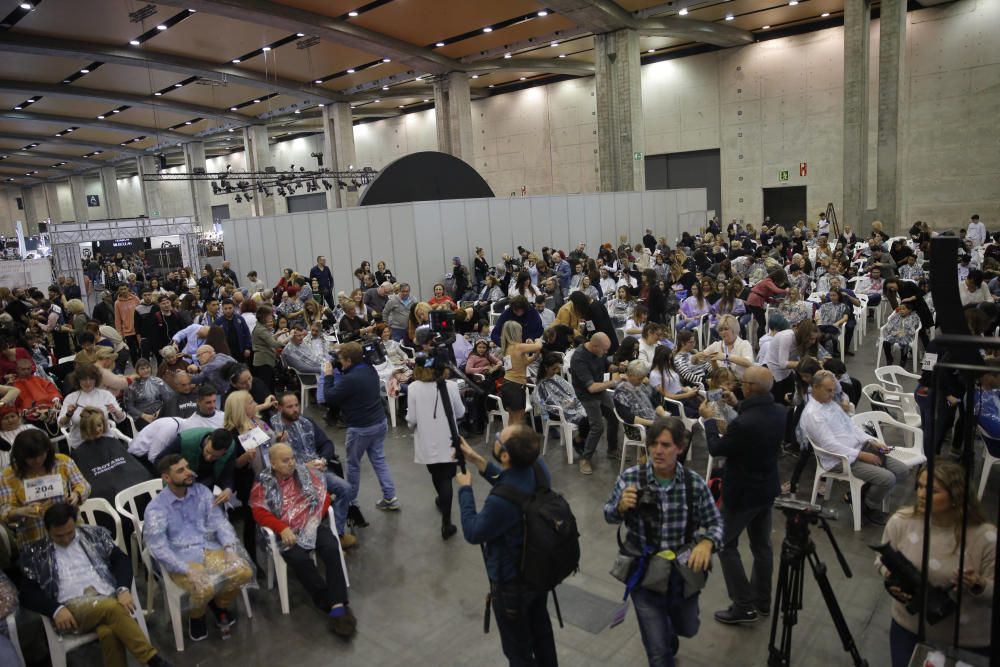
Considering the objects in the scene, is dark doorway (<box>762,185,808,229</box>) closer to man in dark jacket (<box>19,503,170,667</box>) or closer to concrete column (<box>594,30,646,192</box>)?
concrete column (<box>594,30,646,192</box>)

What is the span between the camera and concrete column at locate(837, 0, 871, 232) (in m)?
17.9

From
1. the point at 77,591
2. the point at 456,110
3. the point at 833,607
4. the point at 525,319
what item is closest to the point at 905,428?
the point at 833,607

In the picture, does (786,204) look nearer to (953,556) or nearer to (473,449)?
(473,449)

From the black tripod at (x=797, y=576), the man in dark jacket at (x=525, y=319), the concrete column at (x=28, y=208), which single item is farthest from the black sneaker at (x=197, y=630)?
the concrete column at (x=28, y=208)

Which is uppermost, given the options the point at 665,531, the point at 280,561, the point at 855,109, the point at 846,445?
the point at 855,109

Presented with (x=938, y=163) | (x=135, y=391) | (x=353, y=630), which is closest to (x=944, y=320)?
(x=353, y=630)

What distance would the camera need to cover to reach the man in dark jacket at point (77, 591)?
338 centimetres

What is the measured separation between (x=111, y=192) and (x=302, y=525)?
43486 mm

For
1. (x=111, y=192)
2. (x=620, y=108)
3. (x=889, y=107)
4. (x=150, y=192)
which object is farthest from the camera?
(x=111, y=192)

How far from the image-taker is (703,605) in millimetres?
3902

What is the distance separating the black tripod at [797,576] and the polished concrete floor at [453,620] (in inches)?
12.2

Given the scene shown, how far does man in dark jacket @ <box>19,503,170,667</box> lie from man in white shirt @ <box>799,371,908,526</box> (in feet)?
14.0

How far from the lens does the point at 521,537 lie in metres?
2.78

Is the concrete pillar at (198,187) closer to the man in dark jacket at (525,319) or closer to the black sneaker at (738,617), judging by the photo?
the man in dark jacket at (525,319)
